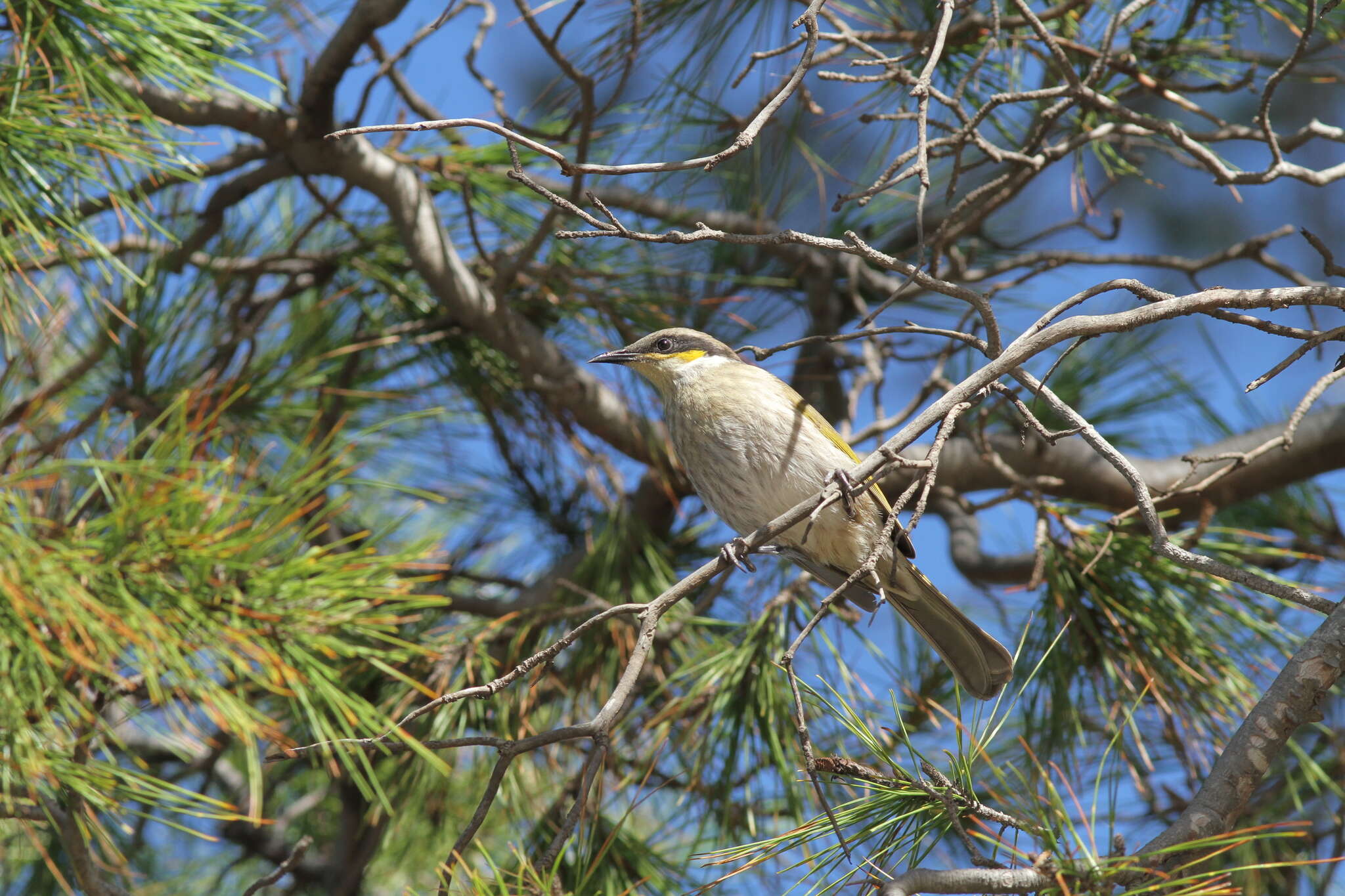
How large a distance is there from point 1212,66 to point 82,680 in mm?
3436

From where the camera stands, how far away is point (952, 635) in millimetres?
2791

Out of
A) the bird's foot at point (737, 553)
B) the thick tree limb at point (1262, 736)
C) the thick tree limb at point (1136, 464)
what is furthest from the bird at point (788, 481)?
the thick tree limb at point (1262, 736)

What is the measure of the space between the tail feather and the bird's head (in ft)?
2.14

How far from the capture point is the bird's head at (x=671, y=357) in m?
3.23

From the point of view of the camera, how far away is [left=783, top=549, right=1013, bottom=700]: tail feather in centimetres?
274

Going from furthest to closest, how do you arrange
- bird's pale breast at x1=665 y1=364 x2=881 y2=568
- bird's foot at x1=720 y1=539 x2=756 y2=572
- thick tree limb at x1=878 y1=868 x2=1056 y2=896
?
bird's pale breast at x1=665 y1=364 x2=881 y2=568 < bird's foot at x1=720 y1=539 x2=756 y2=572 < thick tree limb at x1=878 y1=868 x2=1056 y2=896

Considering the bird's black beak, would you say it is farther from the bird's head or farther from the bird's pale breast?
the bird's pale breast

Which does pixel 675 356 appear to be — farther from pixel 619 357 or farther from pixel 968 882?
pixel 968 882

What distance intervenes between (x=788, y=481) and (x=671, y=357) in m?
0.55

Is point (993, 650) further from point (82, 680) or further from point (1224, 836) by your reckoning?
point (82, 680)

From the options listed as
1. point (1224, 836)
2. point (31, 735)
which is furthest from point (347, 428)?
point (1224, 836)

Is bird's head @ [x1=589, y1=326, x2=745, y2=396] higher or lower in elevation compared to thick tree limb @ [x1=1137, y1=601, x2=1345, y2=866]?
higher

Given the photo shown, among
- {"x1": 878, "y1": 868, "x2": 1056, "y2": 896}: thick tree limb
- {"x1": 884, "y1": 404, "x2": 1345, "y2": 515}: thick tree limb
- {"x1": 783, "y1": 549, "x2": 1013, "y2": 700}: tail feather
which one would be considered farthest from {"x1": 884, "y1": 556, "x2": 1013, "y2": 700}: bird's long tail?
{"x1": 878, "y1": 868, "x2": 1056, "y2": 896}: thick tree limb

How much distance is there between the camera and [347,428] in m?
4.00
